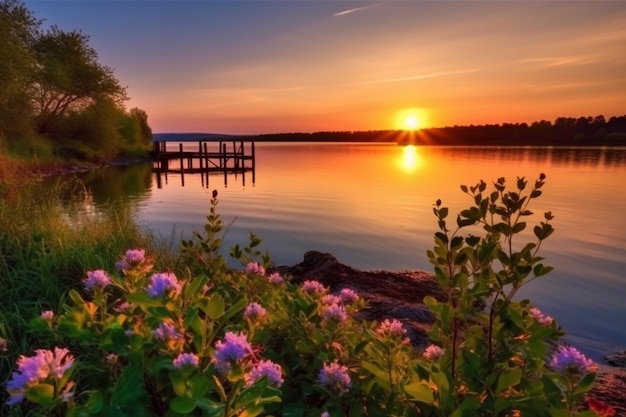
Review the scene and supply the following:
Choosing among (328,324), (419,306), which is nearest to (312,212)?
(419,306)

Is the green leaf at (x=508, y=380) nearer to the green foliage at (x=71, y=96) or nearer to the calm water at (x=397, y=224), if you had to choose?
the calm water at (x=397, y=224)

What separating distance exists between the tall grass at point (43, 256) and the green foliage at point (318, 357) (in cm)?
246

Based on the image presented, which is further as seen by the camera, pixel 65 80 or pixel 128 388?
pixel 65 80

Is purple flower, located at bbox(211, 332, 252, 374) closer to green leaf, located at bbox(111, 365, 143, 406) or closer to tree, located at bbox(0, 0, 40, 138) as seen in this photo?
green leaf, located at bbox(111, 365, 143, 406)

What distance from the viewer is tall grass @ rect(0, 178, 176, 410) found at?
3.95 m

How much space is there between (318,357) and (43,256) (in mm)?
4930

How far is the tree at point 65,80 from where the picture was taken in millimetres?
44656

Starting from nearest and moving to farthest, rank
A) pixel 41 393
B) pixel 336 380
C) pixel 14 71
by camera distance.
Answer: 1. pixel 41 393
2. pixel 336 380
3. pixel 14 71

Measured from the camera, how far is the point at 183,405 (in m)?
1.31

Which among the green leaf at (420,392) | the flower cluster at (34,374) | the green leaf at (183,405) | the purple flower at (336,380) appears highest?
the flower cluster at (34,374)

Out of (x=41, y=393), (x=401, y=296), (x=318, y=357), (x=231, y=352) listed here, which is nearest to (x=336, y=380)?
(x=318, y=357)

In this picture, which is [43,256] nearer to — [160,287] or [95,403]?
[160,287]

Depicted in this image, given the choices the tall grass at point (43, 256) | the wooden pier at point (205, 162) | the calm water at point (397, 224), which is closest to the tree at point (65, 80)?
the wooden pier at point (205, 162)

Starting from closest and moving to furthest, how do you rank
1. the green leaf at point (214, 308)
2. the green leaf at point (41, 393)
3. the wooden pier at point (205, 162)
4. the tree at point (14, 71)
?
the green leaf at point (41, 393)
the green leaf at point (214, 308)
the tree at point (14, 71)
the wooden pier at point (205, 162)
